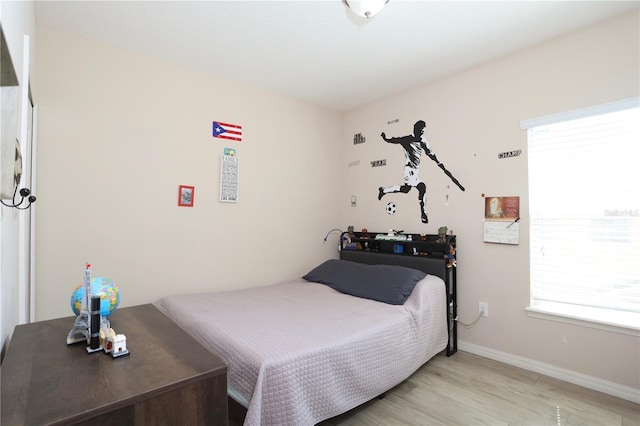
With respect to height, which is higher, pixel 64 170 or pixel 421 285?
pixel 64 170

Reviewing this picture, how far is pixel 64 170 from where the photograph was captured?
2246mm

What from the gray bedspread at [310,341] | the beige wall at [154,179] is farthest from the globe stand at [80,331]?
the beige wall at [154,179]

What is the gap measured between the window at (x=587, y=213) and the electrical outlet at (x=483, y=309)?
13.6 inches

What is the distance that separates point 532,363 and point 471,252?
0.92 m

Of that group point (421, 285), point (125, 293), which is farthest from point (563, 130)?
point (125, 293)

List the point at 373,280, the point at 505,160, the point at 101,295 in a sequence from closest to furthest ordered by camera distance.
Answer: the point at 101,295, the point at 505,160, the point at 373,280

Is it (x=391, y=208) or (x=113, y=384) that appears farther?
(x=391, y=208)

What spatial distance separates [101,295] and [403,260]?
2.42m

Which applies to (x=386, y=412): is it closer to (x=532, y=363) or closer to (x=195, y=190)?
(x=532, y=363)

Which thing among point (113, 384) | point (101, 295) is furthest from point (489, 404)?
point (101, 295)

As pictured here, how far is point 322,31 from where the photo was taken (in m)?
Answer: 2.26

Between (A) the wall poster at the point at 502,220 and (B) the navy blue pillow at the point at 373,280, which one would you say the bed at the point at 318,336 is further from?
(A) the wall poster at the point at 502,220

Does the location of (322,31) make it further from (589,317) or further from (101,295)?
(589,317)

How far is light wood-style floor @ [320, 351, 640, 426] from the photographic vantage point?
183cm
